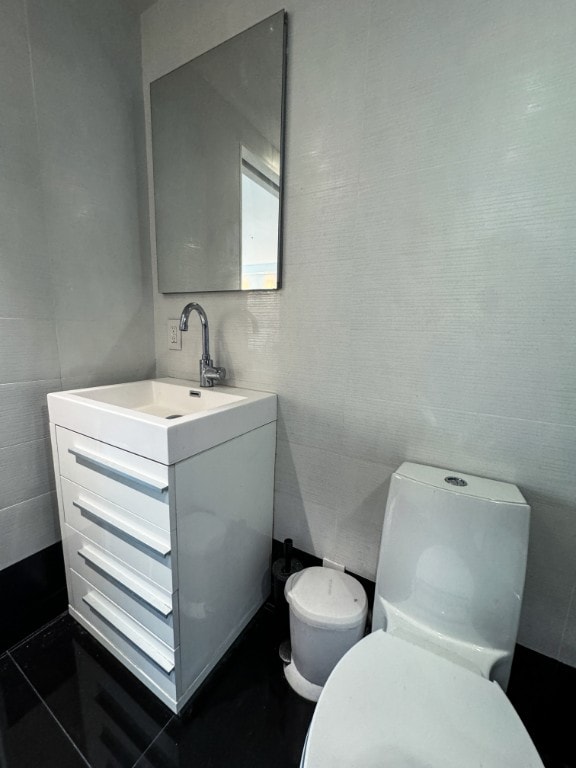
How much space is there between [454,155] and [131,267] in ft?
4.13

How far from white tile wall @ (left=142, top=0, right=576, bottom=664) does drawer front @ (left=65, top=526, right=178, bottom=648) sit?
553mm

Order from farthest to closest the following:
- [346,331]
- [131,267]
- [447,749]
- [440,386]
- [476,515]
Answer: [131,267]
[346,331]
[440,386]
[476,515]
[447,749]

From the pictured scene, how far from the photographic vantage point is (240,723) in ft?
2.89

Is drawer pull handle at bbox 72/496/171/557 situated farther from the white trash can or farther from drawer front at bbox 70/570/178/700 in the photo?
the white trash can

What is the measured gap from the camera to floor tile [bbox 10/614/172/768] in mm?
825

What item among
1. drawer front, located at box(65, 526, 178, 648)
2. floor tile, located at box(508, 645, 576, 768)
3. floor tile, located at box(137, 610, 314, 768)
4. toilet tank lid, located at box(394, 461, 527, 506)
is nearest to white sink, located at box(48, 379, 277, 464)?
drawer front, located at box(65, 526, 178, 648)

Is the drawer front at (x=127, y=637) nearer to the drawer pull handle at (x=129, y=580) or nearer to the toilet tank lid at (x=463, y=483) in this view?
the drawer pull handle at (x=129, y=580)

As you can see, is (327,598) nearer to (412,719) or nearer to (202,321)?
(412,719)

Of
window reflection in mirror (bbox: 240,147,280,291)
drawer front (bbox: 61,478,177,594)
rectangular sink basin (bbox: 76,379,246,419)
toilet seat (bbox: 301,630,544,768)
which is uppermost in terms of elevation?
window reflection in mirror (bbox: 240,147,280,291)

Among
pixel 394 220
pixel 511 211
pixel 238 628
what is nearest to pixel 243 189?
pixel 394 220

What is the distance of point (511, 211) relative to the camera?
0.76 metres

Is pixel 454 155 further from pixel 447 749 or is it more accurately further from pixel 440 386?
pixel 447 749

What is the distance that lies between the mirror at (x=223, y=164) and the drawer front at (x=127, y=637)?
117cm

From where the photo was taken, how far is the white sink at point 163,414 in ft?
2.46
